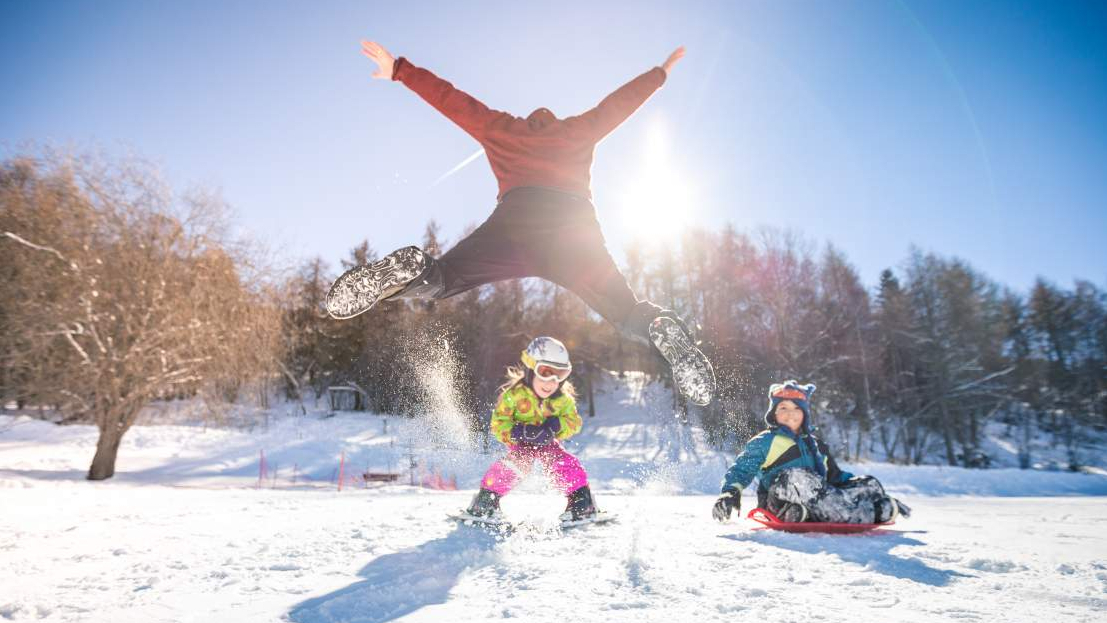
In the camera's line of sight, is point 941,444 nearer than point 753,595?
No

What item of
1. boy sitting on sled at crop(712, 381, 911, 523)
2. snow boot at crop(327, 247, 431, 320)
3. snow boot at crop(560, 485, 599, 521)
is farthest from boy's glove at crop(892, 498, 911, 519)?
snow boot at crop(327, 247, 431, 320)

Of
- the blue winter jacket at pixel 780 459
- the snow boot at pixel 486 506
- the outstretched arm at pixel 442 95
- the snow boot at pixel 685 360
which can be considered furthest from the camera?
the blue winter jacket at pixel 780 459

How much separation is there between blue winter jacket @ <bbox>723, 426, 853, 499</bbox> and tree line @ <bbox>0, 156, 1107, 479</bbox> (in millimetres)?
1075

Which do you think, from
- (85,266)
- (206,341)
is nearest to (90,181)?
(85,266)

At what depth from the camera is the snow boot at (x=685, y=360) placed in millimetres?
3072

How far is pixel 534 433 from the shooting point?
409cm

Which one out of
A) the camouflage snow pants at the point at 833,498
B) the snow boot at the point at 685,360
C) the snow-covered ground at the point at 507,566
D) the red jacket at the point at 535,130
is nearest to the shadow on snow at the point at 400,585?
the snow-covered ground at the point at 507,566

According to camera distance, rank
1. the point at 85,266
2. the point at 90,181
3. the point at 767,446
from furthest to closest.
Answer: the point at 90,181 < the point at 85,266 < the point at 767,446

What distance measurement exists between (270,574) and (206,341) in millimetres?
10054

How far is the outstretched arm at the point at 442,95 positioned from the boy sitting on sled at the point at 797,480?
2984 mm

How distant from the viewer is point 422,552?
256cm

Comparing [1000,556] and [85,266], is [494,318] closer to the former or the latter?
[85,266]

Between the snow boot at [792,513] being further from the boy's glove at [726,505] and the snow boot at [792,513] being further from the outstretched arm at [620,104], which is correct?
the outstretched arm at [620,104]

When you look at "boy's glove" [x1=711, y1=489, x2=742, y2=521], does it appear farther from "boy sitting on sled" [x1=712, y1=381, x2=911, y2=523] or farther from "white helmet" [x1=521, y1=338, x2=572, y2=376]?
"white helmet" [x1=521, y1=338, x2=572, y2=376]
